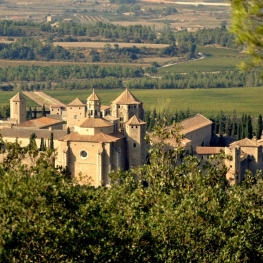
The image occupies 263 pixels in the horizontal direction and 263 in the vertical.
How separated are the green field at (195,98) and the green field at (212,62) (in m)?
17.2

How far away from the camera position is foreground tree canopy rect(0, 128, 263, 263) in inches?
675

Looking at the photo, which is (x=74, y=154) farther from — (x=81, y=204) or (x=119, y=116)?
(x=81, y=204)

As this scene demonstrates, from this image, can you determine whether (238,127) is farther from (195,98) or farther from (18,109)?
(195,98)

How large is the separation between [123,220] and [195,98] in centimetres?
5853

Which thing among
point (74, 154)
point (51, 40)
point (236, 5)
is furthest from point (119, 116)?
point (51, 40)

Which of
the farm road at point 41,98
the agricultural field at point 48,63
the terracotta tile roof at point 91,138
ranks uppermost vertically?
the terracotta tile roof at point 91,138

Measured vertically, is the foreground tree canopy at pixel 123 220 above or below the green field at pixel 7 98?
above

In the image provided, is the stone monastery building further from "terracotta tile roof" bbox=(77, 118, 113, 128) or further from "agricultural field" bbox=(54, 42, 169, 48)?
"agricultural field" bbox=(54, 42, 169, 48)

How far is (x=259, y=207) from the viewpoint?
71.4ft

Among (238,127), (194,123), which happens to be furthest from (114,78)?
(194,123)

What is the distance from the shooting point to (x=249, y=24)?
45.4 feet

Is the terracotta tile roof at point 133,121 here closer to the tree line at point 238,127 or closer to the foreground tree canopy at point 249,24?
the tree line at point 238,127

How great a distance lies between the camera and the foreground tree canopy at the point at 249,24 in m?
13.7

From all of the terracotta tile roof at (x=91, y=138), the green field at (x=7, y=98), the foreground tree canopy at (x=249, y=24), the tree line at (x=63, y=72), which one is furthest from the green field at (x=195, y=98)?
the foreground tree canopy at (x=249, y=24)
